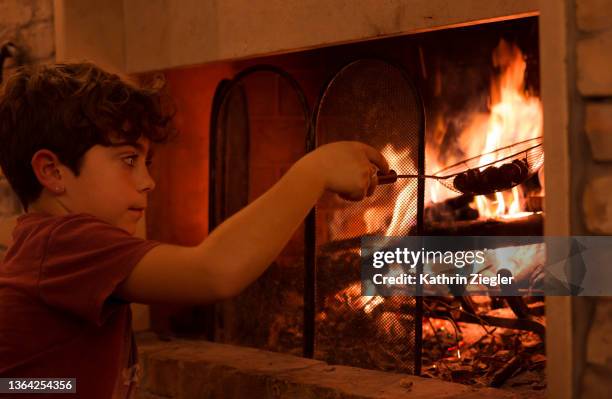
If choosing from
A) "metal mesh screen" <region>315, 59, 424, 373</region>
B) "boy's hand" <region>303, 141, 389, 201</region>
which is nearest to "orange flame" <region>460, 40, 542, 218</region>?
"metal mesh screen" <region>315, 59, 424, 373</region>

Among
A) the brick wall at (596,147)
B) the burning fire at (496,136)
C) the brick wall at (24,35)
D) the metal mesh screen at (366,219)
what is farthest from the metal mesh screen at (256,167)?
the brick wall at (596,147)

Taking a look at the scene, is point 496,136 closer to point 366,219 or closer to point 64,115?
point 366,219

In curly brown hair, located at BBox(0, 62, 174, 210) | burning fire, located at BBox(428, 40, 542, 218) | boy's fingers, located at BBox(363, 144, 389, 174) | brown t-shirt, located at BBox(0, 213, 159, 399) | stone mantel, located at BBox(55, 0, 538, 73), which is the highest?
stone mantel, located at BBox(55, 0, 538, 73)

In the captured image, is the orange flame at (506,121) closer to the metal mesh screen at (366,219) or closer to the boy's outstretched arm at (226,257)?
the metal mesh screen at (366,219)

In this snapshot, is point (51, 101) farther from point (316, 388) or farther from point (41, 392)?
point (316, 388)

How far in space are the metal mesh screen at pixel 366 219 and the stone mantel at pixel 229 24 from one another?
0.88 feet

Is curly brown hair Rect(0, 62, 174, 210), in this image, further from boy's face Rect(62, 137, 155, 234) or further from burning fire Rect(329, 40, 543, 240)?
burning fire Rect(329, 40, 543, 240)

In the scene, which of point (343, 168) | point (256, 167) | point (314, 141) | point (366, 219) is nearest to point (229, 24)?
point (314, 141)

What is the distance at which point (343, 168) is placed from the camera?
1479mm

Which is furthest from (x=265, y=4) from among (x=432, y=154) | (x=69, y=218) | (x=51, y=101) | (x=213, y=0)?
(x=69, y=218)

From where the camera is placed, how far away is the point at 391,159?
245 cm

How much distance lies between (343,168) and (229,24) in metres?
1.25

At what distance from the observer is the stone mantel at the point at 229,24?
2.08m

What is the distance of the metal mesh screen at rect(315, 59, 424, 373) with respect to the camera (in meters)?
2.42
